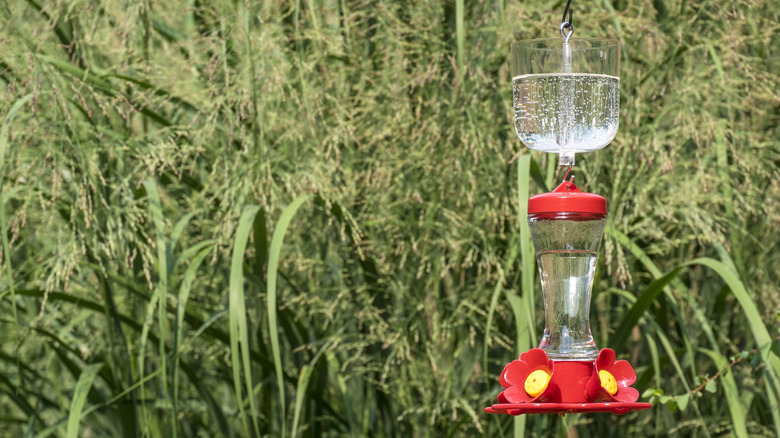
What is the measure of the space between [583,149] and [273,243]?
739 millimetres

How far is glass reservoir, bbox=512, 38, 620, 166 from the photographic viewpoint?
60.0 inches

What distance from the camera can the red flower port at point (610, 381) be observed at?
1399 millimetres

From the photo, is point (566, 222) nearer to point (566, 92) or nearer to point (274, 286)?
point (566, 92)

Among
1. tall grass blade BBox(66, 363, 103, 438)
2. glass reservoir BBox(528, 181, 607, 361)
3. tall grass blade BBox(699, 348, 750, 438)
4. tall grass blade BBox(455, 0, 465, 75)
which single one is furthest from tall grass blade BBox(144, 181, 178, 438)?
tall grass blade BBox(699, 348, 750, 438)

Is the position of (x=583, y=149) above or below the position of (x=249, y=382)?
above

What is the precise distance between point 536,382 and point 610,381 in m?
0.12

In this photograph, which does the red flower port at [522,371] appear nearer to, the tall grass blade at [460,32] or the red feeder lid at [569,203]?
the red feeder lid at [569,203]

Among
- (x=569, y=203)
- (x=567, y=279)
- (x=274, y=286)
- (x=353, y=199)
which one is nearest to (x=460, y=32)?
(x=353, y=199)

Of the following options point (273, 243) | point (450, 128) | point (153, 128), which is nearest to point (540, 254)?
point (273, 243)

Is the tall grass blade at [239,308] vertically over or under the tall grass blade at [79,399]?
over

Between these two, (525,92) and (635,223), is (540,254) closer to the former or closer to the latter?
(525,92)

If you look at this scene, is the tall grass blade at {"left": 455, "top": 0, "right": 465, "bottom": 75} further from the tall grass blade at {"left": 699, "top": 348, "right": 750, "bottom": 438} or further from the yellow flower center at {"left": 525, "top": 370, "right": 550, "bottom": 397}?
the yellow flower center at {"left": 525, "top": 370, "right": 550, "bottom": 397}

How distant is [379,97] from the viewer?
8.50 ft

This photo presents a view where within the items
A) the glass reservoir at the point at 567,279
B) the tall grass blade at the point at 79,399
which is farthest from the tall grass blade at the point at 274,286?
the glass reservoir at the point at 567,279
